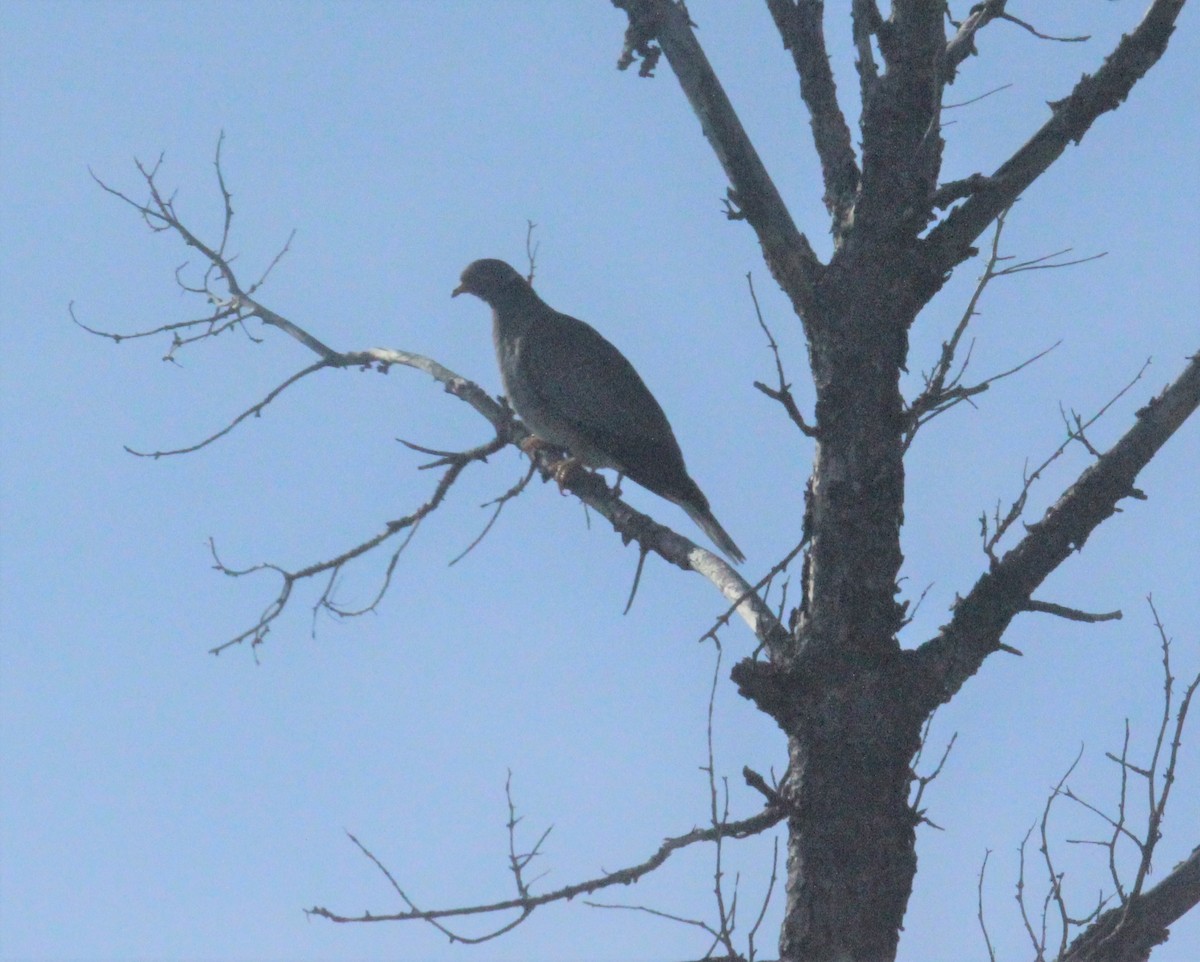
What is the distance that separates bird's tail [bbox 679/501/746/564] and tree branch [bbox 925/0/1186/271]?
2.92m

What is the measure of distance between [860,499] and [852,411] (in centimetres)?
29

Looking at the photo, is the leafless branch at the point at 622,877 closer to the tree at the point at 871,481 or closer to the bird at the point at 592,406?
the tree at the point at 871,481

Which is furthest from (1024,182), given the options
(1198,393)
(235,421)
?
(235,421)

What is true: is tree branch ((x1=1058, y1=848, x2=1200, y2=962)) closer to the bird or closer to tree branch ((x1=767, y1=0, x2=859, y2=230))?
tree branch ((x1=767, y1=0, x2=859, y2=230))

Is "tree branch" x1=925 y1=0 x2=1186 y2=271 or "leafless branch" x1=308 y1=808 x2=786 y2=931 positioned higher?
"tree branch" x1=925 y1=0 x2=1186 y2=271

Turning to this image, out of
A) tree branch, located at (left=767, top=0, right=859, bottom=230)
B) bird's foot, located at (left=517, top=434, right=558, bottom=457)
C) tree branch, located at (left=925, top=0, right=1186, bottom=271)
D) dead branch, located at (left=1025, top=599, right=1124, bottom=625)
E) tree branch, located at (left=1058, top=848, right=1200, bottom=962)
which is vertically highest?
bird's foot, located at (left=517, top=434, right=558, bottom=457)

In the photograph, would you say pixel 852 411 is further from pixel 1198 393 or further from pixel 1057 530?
pixel 1198 393

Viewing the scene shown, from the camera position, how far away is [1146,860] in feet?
13.7

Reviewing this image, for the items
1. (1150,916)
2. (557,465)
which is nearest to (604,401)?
(557,465)

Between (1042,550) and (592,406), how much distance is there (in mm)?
4098

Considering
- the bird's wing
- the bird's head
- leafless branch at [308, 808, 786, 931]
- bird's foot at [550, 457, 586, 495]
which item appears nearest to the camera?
leafless branch at [308, 808, 786, 931]

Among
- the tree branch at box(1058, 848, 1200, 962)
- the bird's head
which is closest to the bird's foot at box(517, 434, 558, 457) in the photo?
the bird's head

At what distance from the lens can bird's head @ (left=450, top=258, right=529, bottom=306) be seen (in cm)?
952

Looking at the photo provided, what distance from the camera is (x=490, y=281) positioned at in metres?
9.60
